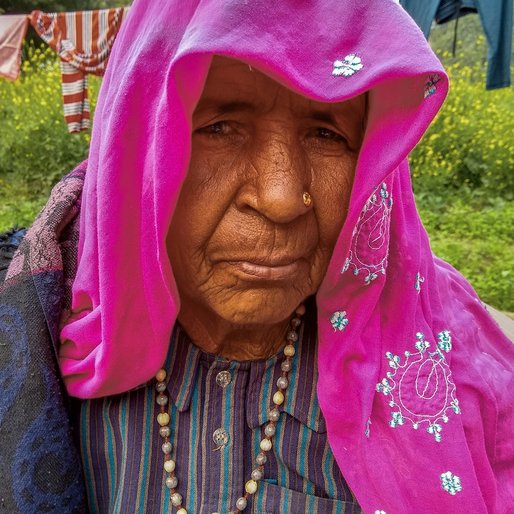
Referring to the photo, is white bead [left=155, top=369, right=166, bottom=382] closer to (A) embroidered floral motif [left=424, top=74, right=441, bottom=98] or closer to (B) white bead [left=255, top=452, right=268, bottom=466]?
(B) white bead [left=255, top=452, right=268, bottom=466]

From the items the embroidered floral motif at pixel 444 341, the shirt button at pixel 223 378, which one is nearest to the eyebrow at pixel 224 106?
the shirt button at pixel 223 378

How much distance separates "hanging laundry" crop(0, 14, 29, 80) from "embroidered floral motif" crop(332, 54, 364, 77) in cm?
647

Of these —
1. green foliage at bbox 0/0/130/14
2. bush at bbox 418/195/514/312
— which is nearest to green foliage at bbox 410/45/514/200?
bush at bbox 418/195/514/312

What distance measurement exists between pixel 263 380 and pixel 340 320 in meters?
0.23

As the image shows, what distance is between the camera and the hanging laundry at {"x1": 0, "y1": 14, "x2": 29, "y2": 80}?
622 centimetres

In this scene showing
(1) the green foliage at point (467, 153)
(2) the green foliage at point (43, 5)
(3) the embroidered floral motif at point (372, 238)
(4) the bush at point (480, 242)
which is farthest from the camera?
(2) the green foliage at point (43, 5)

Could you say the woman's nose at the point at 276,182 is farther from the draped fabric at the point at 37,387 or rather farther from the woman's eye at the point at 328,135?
the draped fabric at the point at 37,387

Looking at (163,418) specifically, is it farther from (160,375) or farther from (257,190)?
(257,190)

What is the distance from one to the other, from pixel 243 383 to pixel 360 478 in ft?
0.99

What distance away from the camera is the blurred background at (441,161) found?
511 centimetres

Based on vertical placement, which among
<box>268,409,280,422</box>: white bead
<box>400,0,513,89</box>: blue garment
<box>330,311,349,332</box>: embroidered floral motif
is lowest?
<box>268,409,280,422</box>: white bead

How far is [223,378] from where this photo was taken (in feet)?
3.76

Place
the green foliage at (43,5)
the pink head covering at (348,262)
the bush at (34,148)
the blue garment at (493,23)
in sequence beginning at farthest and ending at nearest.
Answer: the green foliage at (43,5), the bush at (34,148), the blue garment at (493,23), the pink head covering at (348,262)

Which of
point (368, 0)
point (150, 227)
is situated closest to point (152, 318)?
point (150, 227)
